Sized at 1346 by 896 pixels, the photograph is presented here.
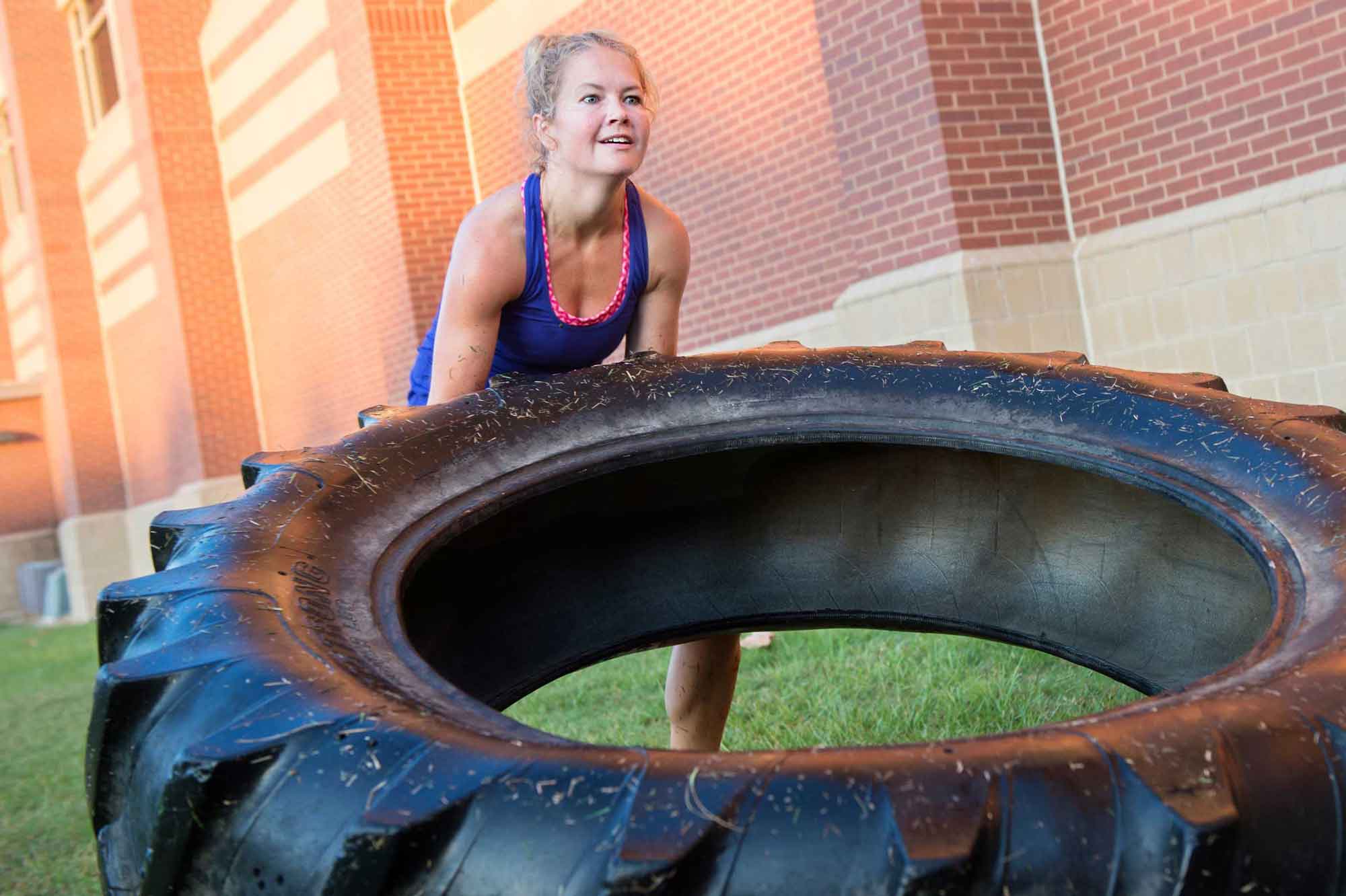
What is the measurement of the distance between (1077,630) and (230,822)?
1.52 meters

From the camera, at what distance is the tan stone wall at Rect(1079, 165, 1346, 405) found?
6266mm

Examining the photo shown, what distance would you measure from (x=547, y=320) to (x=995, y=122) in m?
5.35

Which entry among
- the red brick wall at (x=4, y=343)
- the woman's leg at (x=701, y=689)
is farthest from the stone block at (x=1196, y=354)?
the red brick wall at (x=4, y=343)

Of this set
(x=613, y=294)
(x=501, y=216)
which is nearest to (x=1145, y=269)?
(x=613, y=294)

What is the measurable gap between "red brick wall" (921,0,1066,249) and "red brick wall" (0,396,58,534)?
19885mm

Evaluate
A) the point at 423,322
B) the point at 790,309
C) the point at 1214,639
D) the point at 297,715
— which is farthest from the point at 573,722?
the point at 423,322

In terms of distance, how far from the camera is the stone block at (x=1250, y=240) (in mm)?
6500

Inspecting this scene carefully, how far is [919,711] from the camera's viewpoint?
3.66 meters

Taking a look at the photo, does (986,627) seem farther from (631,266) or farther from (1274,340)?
(1274,340)

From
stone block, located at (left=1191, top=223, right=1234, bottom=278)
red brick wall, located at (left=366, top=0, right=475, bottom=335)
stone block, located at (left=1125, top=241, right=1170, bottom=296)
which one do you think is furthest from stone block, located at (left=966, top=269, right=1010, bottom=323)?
red brick wall, located at (left=366, top=0, right=475, bottom=335)

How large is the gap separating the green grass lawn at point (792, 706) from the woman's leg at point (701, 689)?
441 millimetres

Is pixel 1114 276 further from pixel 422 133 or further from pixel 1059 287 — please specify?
pixel 422 133

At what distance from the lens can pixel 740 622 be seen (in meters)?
2.44

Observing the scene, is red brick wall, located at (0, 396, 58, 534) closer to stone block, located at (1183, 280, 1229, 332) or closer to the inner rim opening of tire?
stone block, located at (1183, 280, 1229, 332)
